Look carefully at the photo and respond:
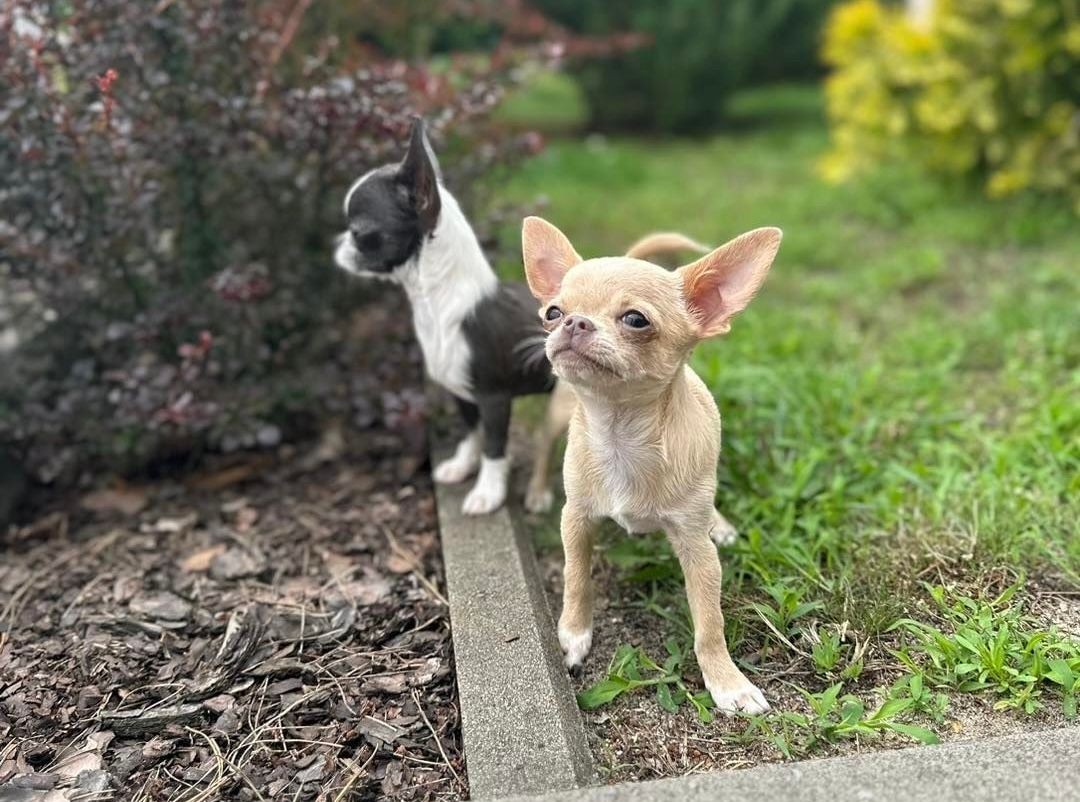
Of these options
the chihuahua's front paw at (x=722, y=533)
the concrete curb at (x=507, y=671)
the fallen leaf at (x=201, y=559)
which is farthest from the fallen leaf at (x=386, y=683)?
the chihuahua's front paw at (x=722, y=533)

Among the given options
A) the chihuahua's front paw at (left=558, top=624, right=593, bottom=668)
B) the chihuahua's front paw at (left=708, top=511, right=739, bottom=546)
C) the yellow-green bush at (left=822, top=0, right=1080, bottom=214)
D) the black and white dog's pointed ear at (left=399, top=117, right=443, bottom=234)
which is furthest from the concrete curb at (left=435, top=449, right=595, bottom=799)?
the yellow-green bush at (left=822, top=0, right=1080, bottom=214)

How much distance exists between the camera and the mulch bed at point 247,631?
238cm

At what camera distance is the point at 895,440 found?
12.5 ft

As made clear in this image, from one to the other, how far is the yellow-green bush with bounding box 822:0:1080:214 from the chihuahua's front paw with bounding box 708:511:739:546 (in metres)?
4.28

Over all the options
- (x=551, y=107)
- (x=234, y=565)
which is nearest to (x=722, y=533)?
(x=234, y=565)

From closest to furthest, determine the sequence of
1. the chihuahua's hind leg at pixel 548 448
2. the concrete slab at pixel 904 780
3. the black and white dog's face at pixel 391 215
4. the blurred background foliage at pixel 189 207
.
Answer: the concrete slab at pixel 904 780 < the black and white dog's face at pixel 391 215 < the chihuahua's hind leg at pixel 548 448 < the blurred background foliage at pixel 189 207

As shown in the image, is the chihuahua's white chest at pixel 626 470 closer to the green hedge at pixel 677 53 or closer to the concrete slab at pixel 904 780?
the concrete slab at pixel 904 780

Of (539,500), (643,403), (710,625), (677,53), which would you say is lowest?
(539,500)

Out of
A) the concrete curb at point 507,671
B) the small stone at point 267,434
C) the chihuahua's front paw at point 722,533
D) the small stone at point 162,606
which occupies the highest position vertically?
the small stone at point 267,434

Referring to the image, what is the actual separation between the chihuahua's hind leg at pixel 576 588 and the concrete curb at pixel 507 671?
0.05m

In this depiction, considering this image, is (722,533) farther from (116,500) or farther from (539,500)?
(116,500)

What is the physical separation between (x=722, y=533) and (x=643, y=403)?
3.11 ft

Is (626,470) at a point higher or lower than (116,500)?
higher

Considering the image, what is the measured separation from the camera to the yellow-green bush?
6.14 m
